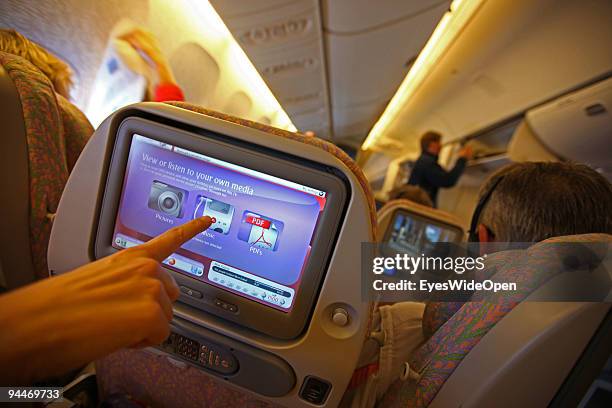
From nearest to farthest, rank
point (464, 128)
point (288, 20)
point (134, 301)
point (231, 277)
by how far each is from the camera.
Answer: point (134, 301) → point (231, 277) → point (288, 20) → point (464, 128)

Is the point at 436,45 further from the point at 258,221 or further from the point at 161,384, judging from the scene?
the point at 161,384

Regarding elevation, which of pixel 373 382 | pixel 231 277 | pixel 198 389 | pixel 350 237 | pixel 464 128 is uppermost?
pixel 464 128

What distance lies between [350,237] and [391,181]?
7.81m

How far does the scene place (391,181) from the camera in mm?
8039

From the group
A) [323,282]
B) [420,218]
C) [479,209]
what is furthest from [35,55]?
[420,218]

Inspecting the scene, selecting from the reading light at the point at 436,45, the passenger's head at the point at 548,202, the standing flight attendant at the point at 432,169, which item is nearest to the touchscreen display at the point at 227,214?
the passenger's head at the point at 548,202

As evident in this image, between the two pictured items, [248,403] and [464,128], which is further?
[464,128]

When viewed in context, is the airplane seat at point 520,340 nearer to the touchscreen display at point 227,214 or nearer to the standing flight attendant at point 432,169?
the touchscreen display at point 227,214

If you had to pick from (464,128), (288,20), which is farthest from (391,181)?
(288,20)

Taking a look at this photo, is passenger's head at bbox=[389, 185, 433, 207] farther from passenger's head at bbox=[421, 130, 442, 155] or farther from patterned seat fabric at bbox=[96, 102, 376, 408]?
patterned seat fabric at bbox=[96, 102, 376, 408]

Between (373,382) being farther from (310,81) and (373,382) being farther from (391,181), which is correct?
(391,181)

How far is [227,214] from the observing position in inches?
28.0

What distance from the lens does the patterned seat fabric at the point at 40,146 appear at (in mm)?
883

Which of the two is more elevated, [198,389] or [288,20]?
[288,20]
